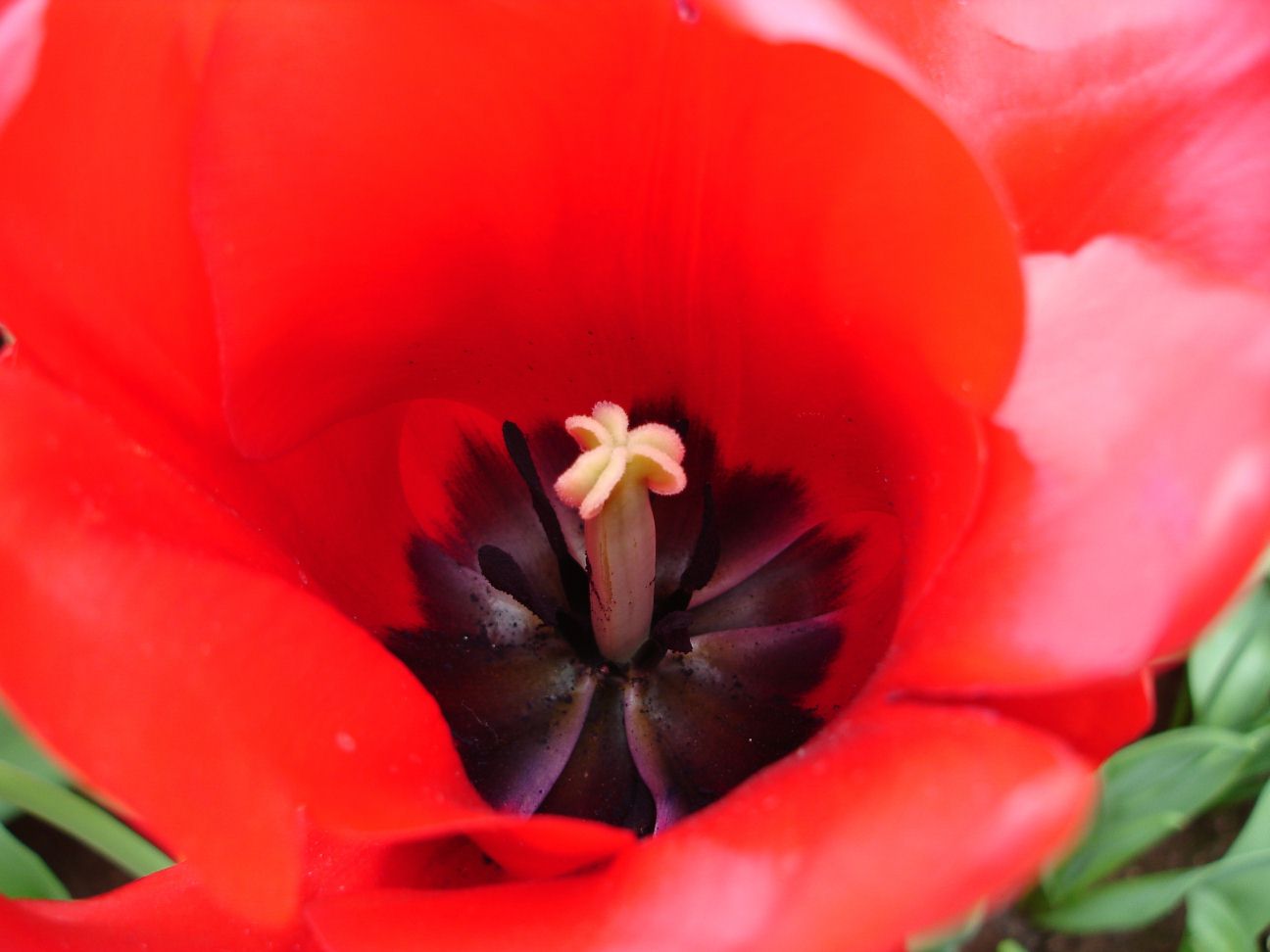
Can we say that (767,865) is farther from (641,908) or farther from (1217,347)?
(1217,347)

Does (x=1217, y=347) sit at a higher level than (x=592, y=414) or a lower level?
lower

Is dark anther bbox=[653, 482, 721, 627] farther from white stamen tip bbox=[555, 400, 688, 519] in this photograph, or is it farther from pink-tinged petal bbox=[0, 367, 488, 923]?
pink-tinged petal bbox=[0, 367, 488, 923]

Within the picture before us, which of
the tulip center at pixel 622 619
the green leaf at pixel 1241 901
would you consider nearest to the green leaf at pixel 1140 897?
the green leaf at pixel 1241 901

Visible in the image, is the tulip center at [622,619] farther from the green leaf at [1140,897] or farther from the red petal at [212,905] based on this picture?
the green leaf at [1140,897]

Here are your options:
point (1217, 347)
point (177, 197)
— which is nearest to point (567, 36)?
point (177, 197)

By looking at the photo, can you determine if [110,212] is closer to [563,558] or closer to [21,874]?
[563,558]

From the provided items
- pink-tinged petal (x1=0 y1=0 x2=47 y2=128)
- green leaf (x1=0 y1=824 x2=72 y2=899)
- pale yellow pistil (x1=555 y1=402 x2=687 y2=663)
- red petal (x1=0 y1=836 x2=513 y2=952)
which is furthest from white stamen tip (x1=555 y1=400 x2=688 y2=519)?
green leaf (x1=0 y1=824 x2=72 y2=899)
